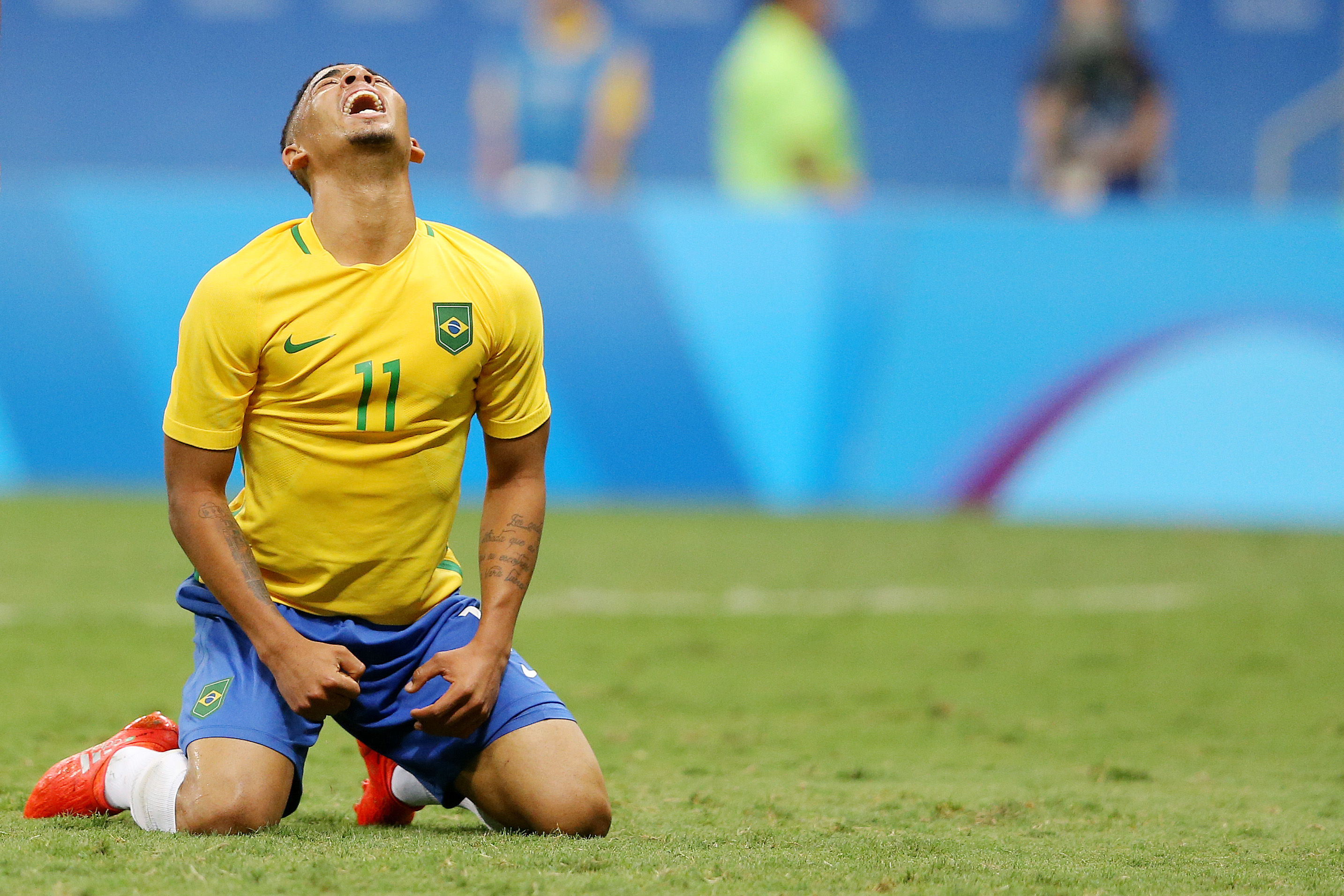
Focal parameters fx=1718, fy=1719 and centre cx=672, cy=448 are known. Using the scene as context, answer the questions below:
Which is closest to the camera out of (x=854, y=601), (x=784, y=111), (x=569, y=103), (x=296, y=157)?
(x=296, y=157)

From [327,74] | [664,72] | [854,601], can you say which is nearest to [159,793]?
[327,74]

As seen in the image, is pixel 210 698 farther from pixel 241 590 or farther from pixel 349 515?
pixel 349 515

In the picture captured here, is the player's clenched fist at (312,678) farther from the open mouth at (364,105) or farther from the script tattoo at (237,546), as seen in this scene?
the open mouth at (364,105)

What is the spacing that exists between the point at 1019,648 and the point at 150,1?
12672mm

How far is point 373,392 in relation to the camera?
350cm

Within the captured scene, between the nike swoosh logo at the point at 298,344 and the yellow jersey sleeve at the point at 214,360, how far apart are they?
0.05 metres

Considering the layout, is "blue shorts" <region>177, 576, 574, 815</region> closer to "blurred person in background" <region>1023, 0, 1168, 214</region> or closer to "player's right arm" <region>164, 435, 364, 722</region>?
"player's right arm" <region>164, 435, 364, 722</region>

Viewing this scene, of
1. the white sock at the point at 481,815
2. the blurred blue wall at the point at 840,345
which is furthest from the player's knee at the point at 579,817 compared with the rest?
the blurred blue wall at the point at 840,345

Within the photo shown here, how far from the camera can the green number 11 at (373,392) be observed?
11.4 feet

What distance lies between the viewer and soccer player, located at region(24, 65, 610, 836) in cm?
342

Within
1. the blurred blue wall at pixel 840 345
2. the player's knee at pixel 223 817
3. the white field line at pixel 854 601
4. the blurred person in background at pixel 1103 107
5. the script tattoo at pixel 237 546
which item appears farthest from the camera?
the blurred person in background at pixel 1103 107

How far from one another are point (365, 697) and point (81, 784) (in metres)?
0.61

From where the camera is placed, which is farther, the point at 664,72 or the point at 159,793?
the point at 664,72

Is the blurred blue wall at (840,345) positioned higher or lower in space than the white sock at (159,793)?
higher
